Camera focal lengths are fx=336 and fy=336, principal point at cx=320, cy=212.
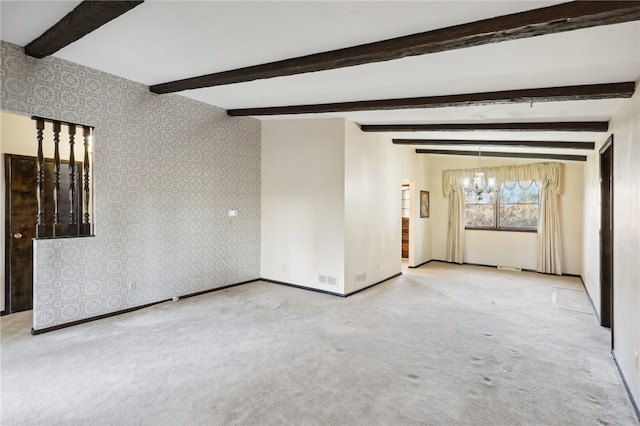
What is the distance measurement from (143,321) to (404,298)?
3.71 meters

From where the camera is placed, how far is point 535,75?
293cm

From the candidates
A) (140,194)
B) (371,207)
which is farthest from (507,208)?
(140,194)

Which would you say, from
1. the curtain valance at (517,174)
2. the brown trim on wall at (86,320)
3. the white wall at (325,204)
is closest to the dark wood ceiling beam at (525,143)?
the white wall at (325,204)

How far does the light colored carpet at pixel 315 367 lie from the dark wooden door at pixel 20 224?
314 mm

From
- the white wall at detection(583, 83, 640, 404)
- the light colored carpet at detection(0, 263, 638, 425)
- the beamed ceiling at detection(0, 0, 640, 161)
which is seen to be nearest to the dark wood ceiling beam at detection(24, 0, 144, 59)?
the beamed ceiling at detection(0, 0, 640, 161)

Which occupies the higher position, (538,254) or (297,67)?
(297,67)

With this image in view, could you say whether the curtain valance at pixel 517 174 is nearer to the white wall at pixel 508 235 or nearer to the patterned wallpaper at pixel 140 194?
the white wall at pixel 508 235

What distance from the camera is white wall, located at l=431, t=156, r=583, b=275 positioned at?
7133 mm

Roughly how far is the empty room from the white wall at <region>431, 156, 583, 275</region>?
7 cm

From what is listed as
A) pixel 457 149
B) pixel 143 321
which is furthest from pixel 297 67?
pixel 457 149

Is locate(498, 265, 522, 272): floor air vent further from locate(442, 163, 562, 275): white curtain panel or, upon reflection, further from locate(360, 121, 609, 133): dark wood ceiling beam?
locate(360, 121, 609, 133): dark wood ceiling beam

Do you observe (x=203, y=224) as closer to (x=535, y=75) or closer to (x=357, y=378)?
(x=357, y=378)

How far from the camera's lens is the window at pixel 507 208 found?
7.77 metres

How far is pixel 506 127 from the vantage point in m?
4.43
